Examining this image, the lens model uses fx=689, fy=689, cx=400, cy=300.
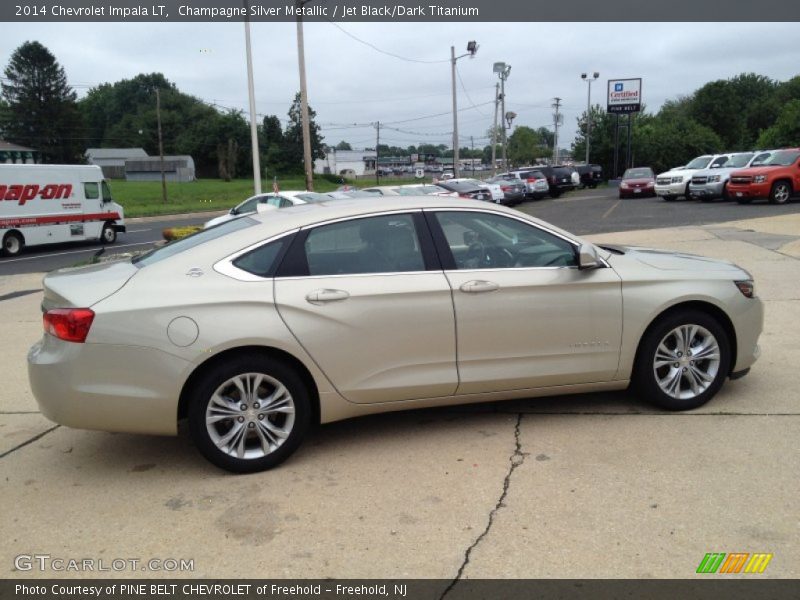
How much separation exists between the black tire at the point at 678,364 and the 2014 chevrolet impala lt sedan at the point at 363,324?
0.04ft

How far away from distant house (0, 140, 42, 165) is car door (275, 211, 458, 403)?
74783 mm

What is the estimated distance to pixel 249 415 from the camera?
4.02 meters

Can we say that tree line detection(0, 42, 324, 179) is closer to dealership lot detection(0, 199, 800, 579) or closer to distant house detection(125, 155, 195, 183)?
distant house detection(125, 155, 195, 183)

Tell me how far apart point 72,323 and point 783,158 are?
81.6 ft

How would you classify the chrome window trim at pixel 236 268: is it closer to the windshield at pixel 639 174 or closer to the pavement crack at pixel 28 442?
the pavement crack at pixel 28 442

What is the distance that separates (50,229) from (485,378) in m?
20.5

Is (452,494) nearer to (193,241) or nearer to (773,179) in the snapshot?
(193,241)

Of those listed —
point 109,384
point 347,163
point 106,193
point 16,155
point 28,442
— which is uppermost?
point 347,163

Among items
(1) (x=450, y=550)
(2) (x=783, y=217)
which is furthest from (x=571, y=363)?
(2) (x=783, y=217)

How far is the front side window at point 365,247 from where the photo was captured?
4.27 metres

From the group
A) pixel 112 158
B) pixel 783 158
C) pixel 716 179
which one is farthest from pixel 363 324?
pixel 112 158

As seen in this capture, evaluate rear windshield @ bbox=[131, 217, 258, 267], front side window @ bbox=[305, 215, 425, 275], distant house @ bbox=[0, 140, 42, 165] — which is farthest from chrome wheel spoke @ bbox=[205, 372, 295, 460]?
distant house @ bbox=[0, 140, 42, 165]

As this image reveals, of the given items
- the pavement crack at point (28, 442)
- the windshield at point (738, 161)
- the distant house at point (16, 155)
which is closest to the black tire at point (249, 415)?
the pavement crack at point (28, 442)

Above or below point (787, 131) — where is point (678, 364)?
below
